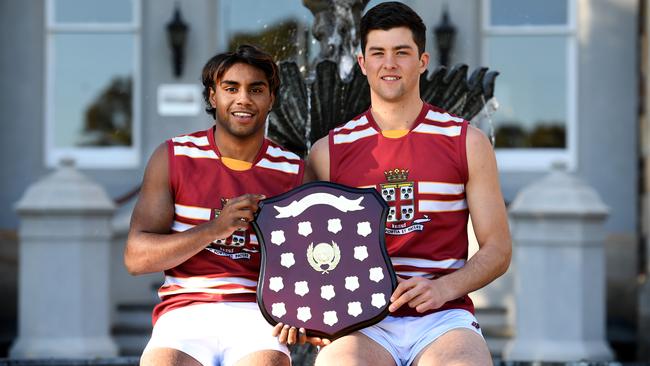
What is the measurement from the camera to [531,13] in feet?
36.5

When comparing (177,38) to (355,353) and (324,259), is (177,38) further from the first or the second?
(355,353)

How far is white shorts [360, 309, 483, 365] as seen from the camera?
3.51 m

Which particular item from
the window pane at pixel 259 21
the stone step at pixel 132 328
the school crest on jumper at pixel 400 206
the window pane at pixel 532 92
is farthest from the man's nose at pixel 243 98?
the window pane at pixel 532 92

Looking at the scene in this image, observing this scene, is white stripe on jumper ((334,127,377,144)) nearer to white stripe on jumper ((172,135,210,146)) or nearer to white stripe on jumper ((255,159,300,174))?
white stripe on jumper ((255,159,300,174))

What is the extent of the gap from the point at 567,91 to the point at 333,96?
22.2 ft

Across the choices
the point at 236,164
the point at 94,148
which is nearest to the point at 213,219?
the point at 236,164

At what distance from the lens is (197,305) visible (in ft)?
12.2

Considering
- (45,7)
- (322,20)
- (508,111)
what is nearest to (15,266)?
(45,7)

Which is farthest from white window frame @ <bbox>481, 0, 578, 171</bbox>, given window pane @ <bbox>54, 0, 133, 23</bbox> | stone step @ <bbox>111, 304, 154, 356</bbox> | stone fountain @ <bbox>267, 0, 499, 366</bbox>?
stone fountain @ <bbox>267, 0, 499, 366</bbox>

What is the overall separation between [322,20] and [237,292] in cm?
190

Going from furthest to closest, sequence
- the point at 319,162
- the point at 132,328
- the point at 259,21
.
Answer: the point at 259,21, the point at 132,328, the point at 319,162

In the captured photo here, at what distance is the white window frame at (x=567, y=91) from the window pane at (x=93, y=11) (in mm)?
3238

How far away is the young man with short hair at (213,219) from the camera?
3.62m

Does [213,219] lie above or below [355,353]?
above
